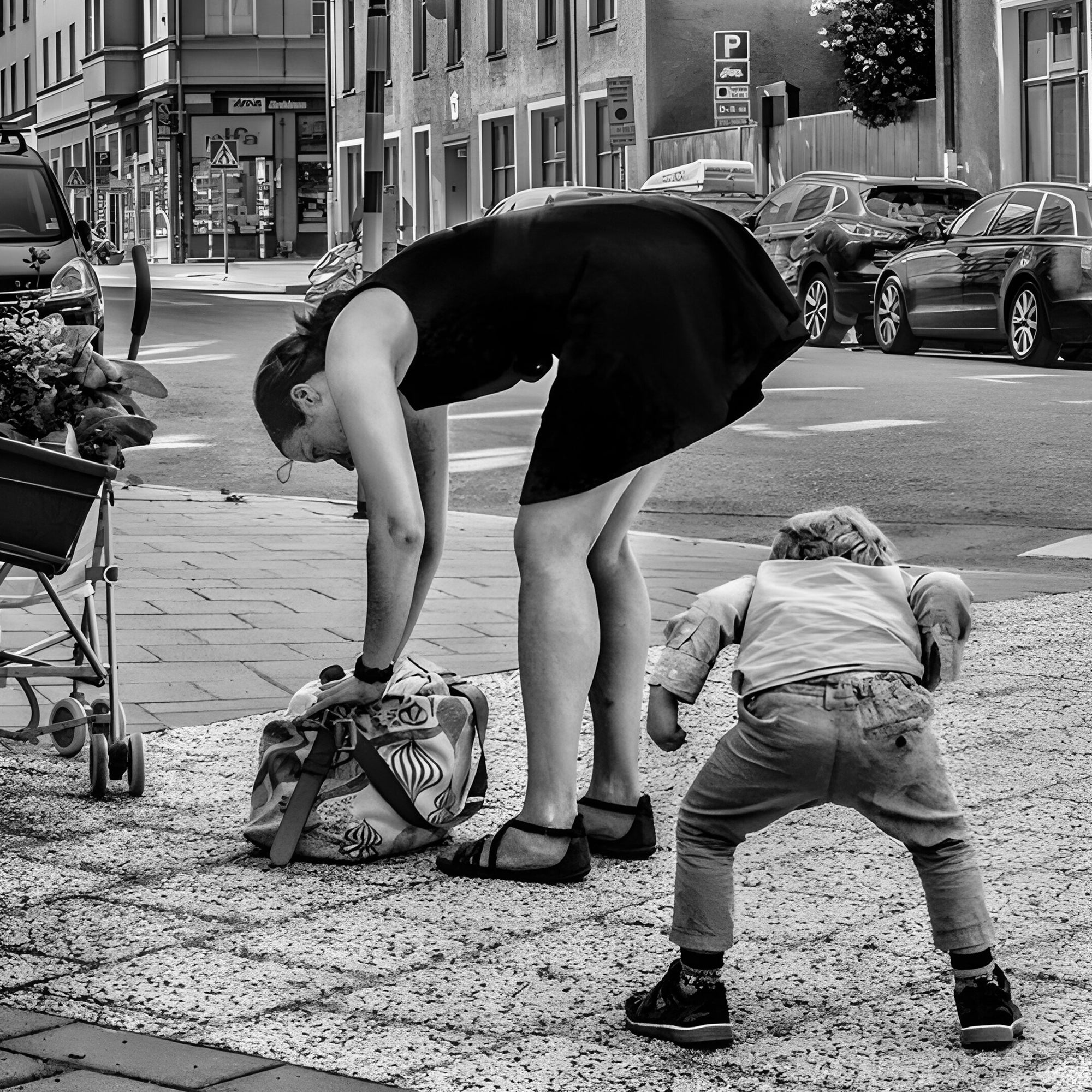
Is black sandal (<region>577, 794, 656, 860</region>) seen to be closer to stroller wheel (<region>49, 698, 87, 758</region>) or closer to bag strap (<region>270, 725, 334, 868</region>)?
bag strap (<region>270, 725, 334, 868</region>)

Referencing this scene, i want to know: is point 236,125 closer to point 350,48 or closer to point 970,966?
point 350,48

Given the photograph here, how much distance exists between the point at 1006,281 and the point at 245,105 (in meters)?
42.6

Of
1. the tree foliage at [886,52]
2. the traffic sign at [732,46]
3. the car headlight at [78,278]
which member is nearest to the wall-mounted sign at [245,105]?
the traffic sign at [732,46]

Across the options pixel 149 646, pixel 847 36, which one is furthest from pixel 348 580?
pixel 847 36

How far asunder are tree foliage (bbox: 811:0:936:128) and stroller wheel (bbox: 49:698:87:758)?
94.2 ft

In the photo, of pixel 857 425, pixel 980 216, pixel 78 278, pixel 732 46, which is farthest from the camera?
pixel 732 46

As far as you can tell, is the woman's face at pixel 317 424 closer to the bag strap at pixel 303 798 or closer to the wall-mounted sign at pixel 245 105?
the bag strap at pixel 303 798

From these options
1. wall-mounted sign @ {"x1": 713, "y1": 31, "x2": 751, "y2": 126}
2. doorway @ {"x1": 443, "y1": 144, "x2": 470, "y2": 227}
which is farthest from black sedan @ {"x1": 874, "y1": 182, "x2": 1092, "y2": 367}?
doorway @ {"x1": 443, "y1": 144, "x2": 470, "y2": 227}

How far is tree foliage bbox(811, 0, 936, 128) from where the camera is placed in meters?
32.1

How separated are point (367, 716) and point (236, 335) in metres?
18.0

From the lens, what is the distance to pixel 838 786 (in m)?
3.20

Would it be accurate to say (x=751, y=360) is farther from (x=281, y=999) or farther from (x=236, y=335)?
(x=236, y=335)

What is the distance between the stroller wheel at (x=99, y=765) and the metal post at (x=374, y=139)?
18.1 ft

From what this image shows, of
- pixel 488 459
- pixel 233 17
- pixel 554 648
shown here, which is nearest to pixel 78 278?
pixel 488 459
